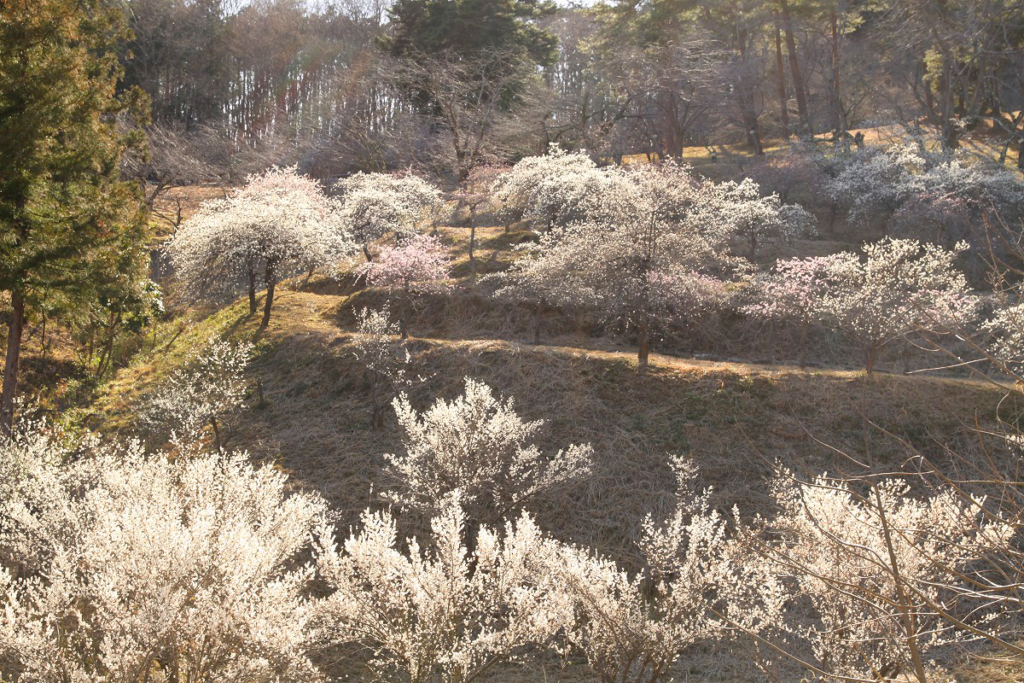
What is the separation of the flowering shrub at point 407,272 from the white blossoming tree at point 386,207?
230cm

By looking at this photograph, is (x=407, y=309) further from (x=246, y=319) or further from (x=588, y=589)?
(x=588, y=589)

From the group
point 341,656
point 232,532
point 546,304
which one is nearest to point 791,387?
point 546,304

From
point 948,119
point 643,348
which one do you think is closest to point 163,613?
point 643,348

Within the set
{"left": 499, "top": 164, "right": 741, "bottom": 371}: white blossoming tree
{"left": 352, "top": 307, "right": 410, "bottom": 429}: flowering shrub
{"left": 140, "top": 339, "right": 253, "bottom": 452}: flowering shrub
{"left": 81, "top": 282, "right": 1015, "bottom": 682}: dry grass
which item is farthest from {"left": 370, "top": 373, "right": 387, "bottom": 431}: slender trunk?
{"left": 499, "top": 164, "right": 741, "bottom": 371}: white blossoming tree

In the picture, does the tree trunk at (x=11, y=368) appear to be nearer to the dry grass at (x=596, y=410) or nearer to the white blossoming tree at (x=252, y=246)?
the dry grass at (x=596, y=410)

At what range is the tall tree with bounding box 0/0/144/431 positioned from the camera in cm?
1209

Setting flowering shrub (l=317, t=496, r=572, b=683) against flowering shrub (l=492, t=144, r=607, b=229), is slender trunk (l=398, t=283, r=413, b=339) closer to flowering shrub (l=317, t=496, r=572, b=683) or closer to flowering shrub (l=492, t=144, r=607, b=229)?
flowering shrub (l=492, t=144, r=607, b=229)

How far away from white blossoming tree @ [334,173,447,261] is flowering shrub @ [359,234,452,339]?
2.30m

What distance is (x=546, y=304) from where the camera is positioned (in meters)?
18.2

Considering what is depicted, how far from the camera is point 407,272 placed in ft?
57.9

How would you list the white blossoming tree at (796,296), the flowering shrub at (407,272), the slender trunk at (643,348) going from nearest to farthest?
the white blossoming tree at (796,296)
the slender trunk at (643,348)
the flowering shrub at (407,272)

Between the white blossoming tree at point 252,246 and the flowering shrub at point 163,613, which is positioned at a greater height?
the white blossoming tree at point 252,246

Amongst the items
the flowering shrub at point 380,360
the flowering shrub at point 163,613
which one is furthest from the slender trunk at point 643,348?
the flowering shrub at point 163,613

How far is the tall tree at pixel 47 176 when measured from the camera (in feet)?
39.7
